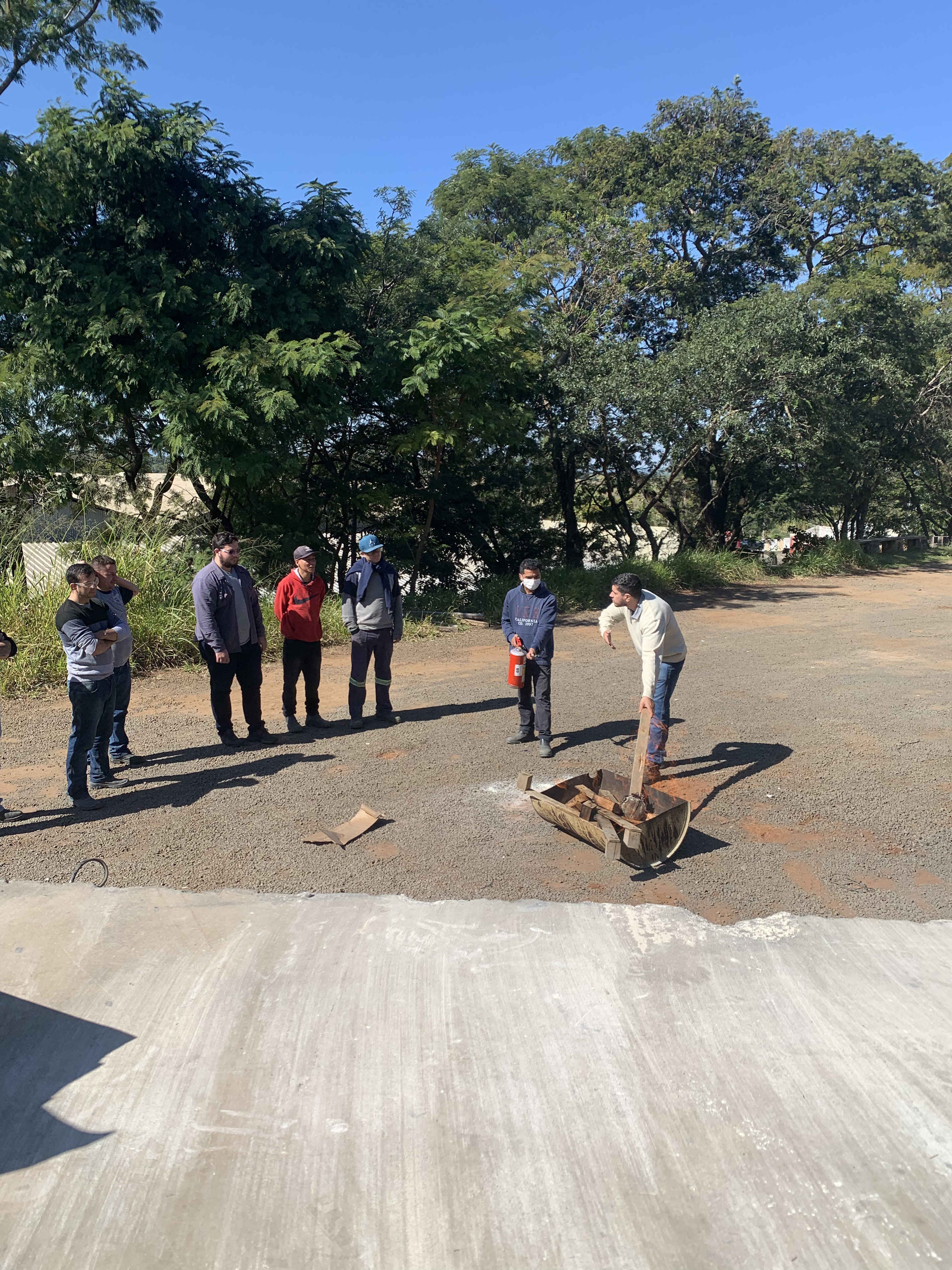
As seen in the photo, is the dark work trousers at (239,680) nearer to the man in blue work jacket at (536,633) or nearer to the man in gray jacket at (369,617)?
the man in gray jacket at (369,617)

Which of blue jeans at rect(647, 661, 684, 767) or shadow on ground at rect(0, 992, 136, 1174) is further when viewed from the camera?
blue jeans at rect(647, 661, 684, 767)

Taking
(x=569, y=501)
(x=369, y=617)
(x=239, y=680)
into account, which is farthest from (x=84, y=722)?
(x=569, y=501)

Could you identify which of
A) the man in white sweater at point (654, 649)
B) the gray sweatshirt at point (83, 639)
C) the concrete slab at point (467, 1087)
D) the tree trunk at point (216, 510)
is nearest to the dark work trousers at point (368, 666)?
the man in white sweater at point (654, 649)

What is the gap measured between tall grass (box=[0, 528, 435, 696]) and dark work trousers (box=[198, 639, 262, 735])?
168 centimetres

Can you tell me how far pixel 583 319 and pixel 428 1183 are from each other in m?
18.0

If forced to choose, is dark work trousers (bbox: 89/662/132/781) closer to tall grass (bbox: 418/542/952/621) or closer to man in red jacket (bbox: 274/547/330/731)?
man in red jacket (bbox: 274/547/330/731)

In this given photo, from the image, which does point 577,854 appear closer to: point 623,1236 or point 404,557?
point 623,1236

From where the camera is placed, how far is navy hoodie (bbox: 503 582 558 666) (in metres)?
6.84

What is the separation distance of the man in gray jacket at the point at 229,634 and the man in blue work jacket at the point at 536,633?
207cm

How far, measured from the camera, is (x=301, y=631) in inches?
291

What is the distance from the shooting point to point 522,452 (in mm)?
18734

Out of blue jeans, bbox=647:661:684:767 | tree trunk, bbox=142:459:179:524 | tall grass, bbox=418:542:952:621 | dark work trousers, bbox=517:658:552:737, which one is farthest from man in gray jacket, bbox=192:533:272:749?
tree trunk, bbox=142:459:179:524

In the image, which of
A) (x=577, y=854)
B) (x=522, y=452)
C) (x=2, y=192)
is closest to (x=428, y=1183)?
(x=577, y=854)

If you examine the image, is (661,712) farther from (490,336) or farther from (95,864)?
(490,336)
